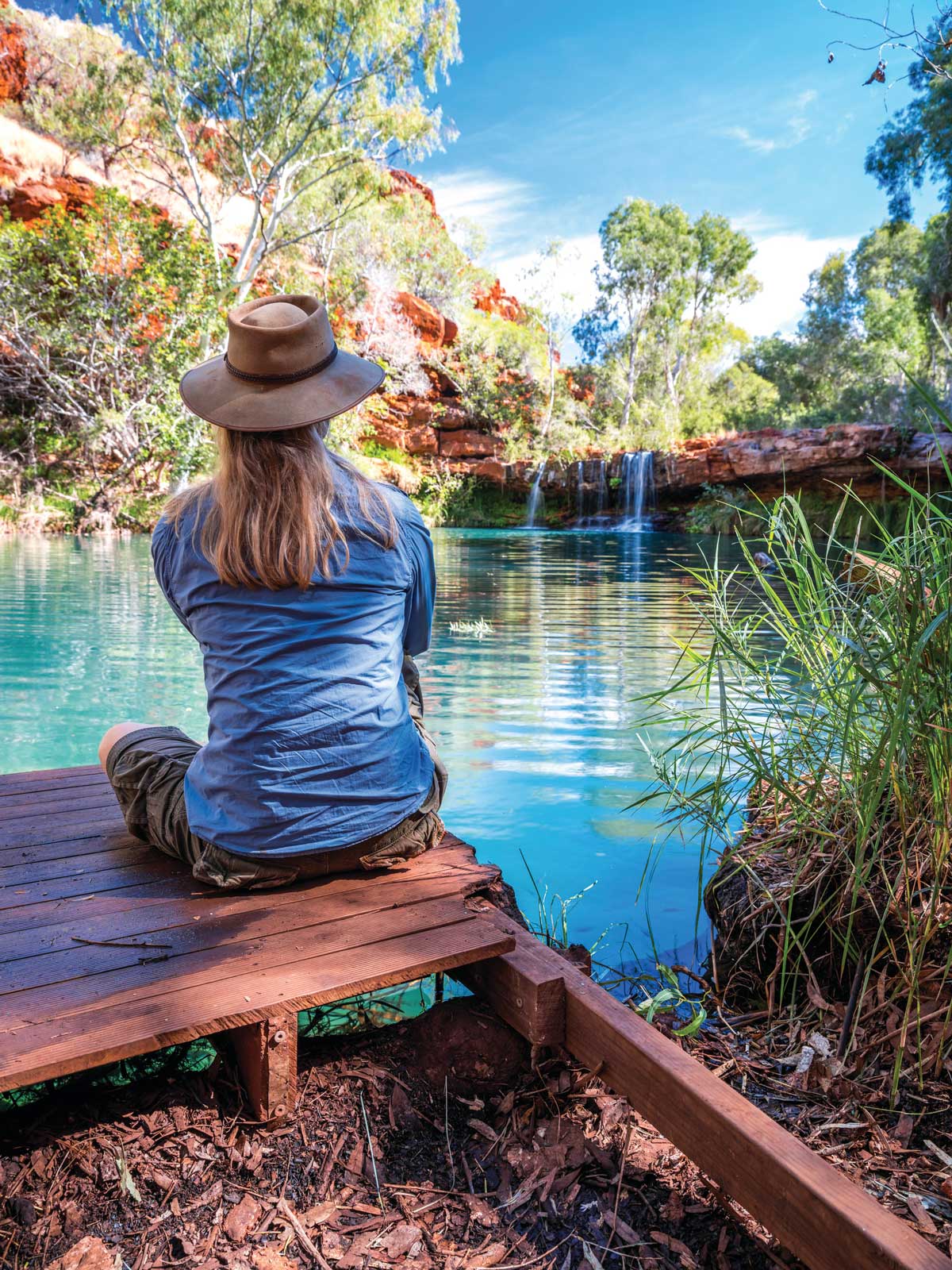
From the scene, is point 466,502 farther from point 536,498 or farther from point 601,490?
point 601,490

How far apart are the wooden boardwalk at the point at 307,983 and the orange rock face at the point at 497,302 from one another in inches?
1398

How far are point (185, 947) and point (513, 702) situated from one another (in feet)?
11.3

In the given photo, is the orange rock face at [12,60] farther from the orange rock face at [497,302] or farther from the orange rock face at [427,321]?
the orange rock face at [497,302]

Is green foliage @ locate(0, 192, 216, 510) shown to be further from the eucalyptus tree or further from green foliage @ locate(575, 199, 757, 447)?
green foliage @ locate(575, 199, 757, 447)

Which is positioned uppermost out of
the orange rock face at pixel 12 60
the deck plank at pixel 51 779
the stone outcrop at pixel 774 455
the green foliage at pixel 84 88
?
the orange rock face at pixel 12 60

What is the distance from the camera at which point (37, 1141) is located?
1345 mm

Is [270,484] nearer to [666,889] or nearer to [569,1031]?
[569,1031]

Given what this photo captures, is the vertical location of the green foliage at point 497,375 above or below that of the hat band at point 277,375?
above

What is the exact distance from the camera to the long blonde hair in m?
1.60

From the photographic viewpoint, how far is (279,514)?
1604 millimetres

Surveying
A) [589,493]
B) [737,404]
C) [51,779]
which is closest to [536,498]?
[589,493]

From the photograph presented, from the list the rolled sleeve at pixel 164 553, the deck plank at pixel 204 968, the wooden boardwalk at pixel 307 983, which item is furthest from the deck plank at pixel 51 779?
the deck plank at pixel 204 968

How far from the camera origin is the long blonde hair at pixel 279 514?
1602 millimetres

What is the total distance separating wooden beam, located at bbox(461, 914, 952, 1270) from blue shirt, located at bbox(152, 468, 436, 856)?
406 millimetres
